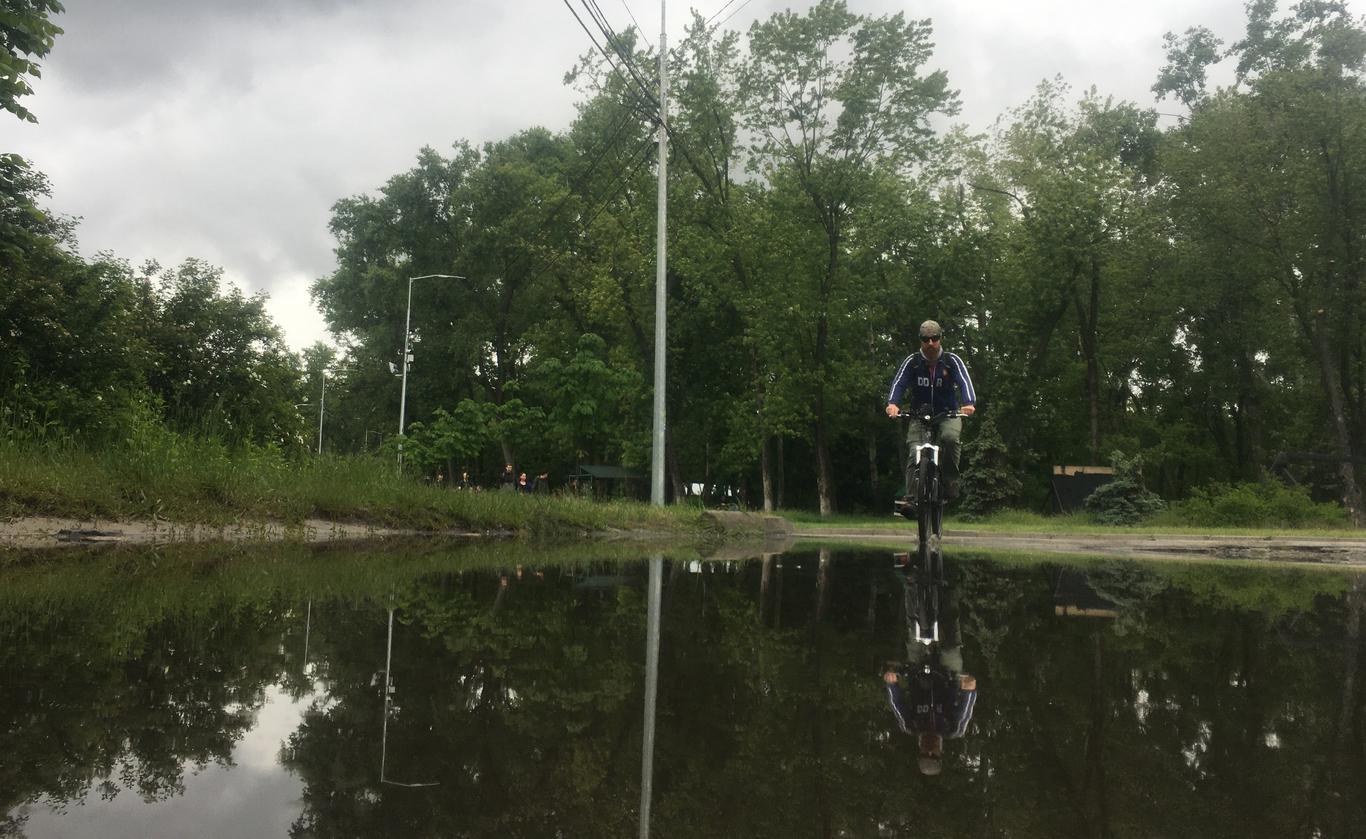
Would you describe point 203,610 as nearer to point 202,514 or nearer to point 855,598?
point 855,598

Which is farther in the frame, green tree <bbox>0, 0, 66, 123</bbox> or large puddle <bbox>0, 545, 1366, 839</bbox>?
green tree <bbox>0, 0, 66, 123</bbox>

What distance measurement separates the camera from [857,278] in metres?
35.1

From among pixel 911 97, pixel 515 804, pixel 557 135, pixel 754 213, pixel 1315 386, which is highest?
pixel 557 135

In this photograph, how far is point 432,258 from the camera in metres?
46.8

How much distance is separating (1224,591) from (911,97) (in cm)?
2737

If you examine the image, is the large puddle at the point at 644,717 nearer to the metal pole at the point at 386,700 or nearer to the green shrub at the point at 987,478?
the metal pole at the point at 386,700

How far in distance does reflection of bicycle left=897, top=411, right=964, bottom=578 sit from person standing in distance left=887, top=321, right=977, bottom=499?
0.06 m

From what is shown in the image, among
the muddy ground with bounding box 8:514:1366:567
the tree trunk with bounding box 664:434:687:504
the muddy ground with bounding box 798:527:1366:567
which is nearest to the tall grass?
the muddy ground with bounding box 8:514:1366:567

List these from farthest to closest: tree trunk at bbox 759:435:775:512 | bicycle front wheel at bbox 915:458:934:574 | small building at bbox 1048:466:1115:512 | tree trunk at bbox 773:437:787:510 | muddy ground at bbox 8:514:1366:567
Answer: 1. tree trunk at bbox 773:437:787:510
2. tree trunk at bbox 759:435:775:512
3. small building at bbox 1048:466:1115:512
4. bicycle front wheel at bbox 915:458:934:574
5. muddy ground at bbox 8:514:1366:567

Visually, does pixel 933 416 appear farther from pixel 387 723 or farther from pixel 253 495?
pixel 253 495

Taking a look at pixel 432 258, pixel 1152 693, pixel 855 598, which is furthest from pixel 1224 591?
pixel 432 258

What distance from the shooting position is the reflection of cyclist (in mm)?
2908

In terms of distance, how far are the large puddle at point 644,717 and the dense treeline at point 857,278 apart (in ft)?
62.5

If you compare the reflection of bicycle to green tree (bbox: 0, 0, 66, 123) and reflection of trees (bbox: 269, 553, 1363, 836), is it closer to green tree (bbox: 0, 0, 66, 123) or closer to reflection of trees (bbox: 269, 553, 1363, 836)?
reflection of trees (bbox: 269, 553, 1363, 836)
